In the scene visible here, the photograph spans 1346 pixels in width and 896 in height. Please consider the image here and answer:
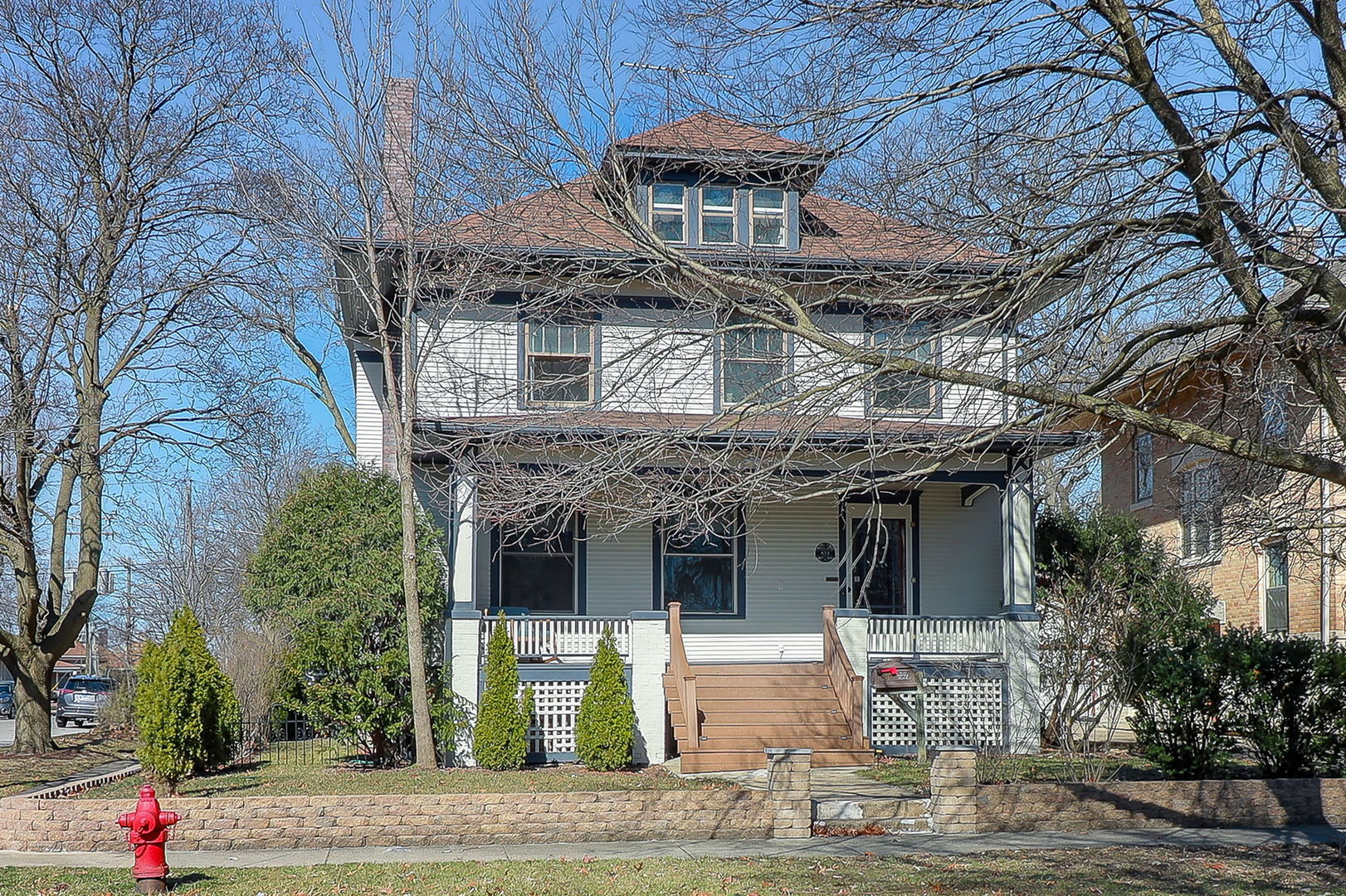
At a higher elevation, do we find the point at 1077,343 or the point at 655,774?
the point at 1077,343

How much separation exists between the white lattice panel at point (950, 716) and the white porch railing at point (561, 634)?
362cm

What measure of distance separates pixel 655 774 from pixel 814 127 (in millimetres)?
8733

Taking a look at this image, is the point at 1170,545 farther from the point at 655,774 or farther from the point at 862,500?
the point at 655,774

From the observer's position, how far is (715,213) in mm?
19000

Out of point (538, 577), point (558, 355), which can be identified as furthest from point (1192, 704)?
point (558, 355)

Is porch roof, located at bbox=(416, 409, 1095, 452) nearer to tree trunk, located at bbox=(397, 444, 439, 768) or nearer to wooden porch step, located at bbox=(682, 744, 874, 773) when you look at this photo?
tree trunk, located at bbox=(397, 444, 439, 768)

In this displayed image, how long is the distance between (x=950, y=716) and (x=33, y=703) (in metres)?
14.5

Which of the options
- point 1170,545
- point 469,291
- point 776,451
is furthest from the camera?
point 1170,545

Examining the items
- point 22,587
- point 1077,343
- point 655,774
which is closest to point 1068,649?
point 655,774

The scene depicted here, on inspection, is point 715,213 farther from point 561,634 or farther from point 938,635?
point 938,635

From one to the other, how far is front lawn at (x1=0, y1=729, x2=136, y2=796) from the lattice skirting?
11.2 metres

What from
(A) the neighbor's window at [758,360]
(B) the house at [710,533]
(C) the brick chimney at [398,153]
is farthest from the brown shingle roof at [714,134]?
(C) the brick chimney at [398,153]

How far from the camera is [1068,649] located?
14.0 m

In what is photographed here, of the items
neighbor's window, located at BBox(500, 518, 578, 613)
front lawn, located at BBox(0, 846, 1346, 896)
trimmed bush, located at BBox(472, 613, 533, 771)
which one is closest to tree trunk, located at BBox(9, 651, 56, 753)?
neighbor's window, located at BBox(500, 518, 578, 613)
